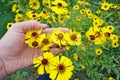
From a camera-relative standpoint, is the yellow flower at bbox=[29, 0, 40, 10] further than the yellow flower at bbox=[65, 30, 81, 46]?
Yes

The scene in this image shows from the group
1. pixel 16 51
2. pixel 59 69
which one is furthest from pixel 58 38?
pixel 16 51

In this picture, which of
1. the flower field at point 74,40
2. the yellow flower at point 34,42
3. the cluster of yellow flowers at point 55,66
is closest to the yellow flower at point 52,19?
the flower field at point 74,40

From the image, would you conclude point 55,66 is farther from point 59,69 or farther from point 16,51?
point 16,51

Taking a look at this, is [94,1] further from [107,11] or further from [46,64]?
[46,64]

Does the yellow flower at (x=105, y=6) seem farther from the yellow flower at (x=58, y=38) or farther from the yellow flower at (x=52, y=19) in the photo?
the yellow flower at (x=58, y=38)

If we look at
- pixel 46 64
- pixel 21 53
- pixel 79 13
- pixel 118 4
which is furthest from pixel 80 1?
pixel 46 64

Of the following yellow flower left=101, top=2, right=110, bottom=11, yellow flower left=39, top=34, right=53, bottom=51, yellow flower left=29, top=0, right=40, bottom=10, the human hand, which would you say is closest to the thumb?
the human hand

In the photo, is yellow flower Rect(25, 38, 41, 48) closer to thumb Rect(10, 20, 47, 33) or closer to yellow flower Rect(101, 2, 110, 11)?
thumb Rect(10, 20, 47, 33)

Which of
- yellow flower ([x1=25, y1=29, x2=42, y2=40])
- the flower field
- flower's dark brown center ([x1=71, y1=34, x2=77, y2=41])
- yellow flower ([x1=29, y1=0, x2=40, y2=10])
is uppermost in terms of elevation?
yellow flower ([x1=25, y1=29, x2=42, y2=40])
